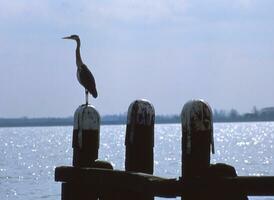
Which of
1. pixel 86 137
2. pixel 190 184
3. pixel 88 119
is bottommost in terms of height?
pixel 190 184

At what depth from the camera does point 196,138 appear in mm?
7176

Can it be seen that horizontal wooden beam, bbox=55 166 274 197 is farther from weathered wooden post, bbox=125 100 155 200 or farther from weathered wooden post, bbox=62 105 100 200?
weathered wooden post, bbox=62 105 100 200

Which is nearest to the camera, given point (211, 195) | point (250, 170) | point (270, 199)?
point (211, 195)

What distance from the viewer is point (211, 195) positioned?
691 cm

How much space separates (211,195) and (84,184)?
2.10 metres

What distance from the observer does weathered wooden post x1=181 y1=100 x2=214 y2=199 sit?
7109 millimetres

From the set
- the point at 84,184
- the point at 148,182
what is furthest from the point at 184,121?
the point at 84,184

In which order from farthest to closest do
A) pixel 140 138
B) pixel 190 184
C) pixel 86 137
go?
pixel 86 137
pixel 140 138
pixel 190 184

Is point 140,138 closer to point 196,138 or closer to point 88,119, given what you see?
point 196,138

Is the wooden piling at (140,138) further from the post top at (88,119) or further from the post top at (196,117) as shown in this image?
the post top at (88,119)

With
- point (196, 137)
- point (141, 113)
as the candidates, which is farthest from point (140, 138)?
point (196, 137)

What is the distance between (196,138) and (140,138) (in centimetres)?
103

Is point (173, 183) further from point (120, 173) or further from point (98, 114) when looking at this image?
point (98, 114)

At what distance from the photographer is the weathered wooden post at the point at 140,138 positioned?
26.6 feet
